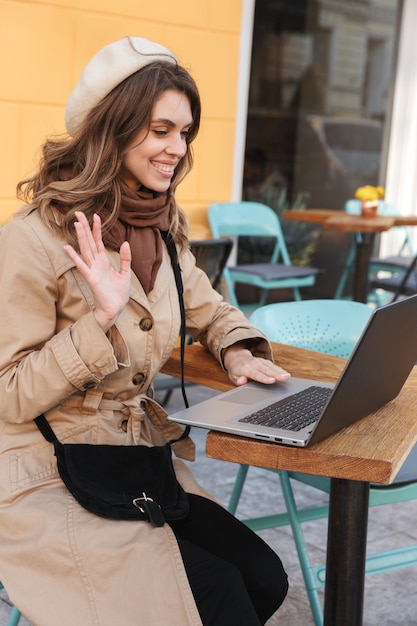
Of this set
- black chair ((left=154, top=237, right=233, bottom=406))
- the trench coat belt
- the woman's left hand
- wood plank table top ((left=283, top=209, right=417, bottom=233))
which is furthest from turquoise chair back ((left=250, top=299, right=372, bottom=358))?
wood plank table top ((left=283, top=209, right=417, bottom=233))

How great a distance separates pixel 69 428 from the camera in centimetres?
191

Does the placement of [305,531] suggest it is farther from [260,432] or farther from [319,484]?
[260,432]

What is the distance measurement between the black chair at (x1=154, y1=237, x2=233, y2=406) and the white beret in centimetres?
211

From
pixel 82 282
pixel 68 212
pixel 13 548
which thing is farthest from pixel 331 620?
pixel 68 212

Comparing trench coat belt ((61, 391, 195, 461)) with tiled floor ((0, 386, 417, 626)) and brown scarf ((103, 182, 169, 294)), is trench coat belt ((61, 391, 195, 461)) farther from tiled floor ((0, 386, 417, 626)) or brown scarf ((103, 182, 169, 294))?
tiled floor ((0, 386, 417, 626))

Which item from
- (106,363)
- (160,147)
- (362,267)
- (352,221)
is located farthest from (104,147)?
(362,267)

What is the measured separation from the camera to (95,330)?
70.9 inches

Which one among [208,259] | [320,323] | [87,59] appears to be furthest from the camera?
[87,59]

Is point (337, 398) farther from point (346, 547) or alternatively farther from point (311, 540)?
point (311, 540)

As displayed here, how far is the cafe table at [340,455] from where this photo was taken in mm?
1578

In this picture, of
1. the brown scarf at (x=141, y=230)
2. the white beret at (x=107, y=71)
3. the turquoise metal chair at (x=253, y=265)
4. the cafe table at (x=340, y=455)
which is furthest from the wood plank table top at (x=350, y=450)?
the turquoise metal chair at (x=253, y=265)

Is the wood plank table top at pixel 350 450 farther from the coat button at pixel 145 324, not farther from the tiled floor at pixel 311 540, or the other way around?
the tiled floor at pixel 311 540

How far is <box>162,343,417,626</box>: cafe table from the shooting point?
1578 mm

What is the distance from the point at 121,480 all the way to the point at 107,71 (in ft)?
2.76
